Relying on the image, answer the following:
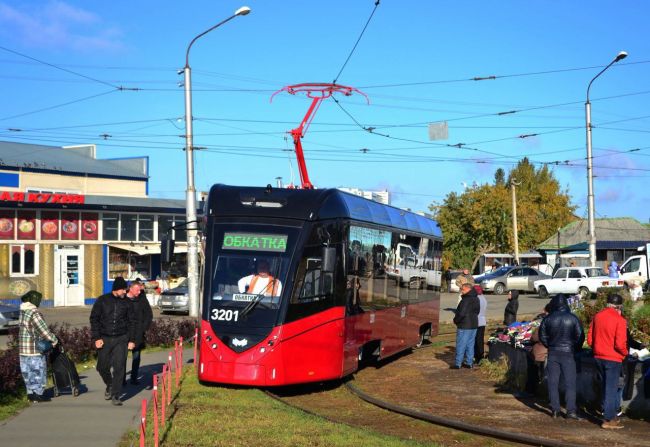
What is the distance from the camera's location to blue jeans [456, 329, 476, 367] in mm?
16375

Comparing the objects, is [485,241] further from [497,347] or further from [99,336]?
[99,336]

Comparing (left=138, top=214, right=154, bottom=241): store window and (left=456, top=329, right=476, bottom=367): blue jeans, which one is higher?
(left=138, top=214, right=154, bottom=241): store window

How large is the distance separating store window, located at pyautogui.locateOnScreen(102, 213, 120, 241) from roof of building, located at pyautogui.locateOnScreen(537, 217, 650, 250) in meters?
38.2

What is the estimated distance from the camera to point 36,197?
3744 cm

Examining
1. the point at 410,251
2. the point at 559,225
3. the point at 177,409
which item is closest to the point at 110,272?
the point at 410,251

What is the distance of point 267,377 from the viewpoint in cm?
1223

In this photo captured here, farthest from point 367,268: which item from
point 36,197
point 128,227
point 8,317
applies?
point 128,227

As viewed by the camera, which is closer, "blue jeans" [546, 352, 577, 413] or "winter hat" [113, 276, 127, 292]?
"blue jeans" [546, 352, 577, 413]

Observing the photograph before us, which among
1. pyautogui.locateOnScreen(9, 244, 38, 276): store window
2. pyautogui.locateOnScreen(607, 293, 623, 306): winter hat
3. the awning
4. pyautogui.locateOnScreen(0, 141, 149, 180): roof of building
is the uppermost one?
pyautogui.locateOnScreen(0, 141, 149, 180): roof of building

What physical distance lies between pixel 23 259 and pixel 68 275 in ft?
7.36

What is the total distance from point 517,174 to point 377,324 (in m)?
90.5

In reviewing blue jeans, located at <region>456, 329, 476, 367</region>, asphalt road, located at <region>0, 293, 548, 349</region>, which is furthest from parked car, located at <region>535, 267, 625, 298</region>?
blue jeans, located at <region>456, 329, 476, 367</region>

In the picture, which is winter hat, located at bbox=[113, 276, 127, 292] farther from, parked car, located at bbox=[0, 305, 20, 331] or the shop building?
the shop building

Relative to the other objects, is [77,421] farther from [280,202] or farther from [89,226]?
[89,226]
